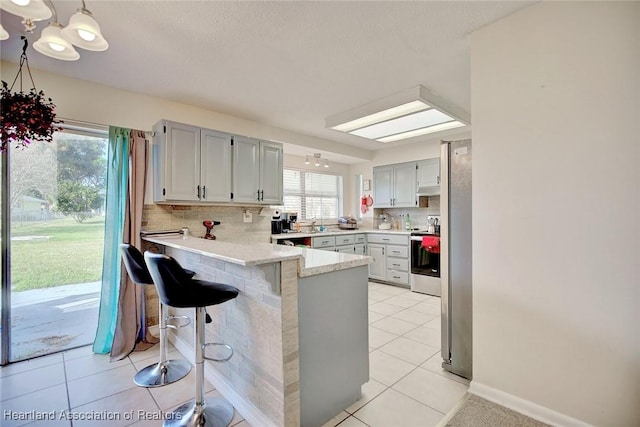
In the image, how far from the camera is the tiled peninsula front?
1516 millimetres

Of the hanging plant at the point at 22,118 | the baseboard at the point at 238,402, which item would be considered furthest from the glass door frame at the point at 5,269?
the baseboard at the point at 238,402

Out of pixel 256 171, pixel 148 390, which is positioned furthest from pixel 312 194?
pixel 148 390

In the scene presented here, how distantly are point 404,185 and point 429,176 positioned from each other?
19.4 inches

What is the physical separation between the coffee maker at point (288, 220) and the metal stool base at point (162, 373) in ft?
8.43

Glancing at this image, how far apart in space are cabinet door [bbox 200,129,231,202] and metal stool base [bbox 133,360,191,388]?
64.0 inches

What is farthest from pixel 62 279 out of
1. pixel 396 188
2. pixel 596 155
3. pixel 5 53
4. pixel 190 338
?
pixel 396 188

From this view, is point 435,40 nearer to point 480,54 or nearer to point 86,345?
point 480,54

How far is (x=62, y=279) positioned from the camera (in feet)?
9.14

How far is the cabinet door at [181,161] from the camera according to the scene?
2930mm

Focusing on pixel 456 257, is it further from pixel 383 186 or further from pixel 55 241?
pixel 55 241

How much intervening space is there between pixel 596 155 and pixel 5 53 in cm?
415

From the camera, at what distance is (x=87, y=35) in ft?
5.00

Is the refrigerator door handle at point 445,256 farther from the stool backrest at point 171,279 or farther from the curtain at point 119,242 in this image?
the curtain at point 119,242

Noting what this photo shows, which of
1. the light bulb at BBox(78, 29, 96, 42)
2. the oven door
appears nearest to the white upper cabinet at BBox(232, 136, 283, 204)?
the light bulb at BBox(78, 29, 96, 42)
